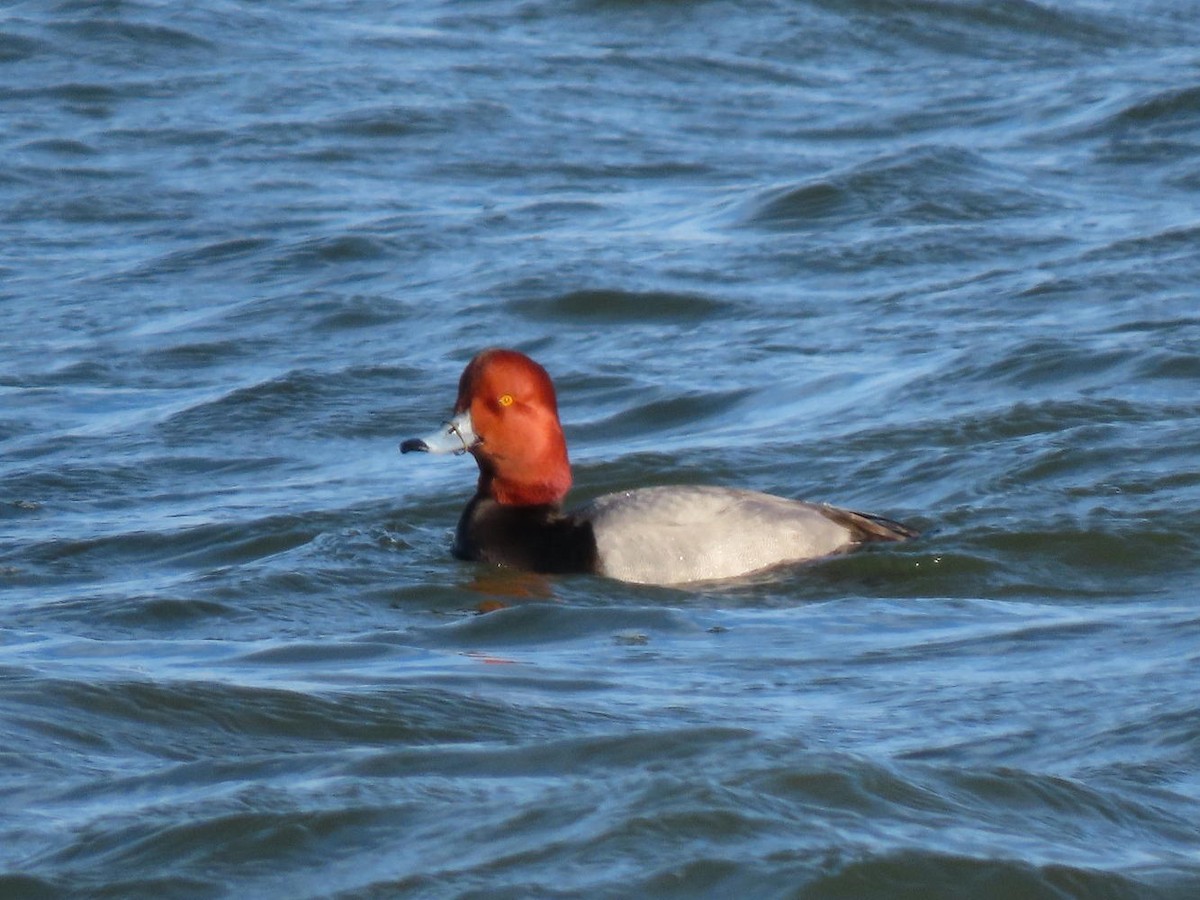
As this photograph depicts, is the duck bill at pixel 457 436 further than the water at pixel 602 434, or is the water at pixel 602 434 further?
the duck bill at pixel 457 436

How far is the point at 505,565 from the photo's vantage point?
7.93 m

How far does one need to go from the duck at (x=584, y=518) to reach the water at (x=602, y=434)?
0.15 m

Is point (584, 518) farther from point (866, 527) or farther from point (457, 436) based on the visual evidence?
point (866, 527)

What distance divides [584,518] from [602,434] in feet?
7.39

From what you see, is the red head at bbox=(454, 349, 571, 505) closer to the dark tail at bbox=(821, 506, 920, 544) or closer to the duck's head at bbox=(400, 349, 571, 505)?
the duck's head at bbox=(400, 349, 571, 505)

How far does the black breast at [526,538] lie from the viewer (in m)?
7.82

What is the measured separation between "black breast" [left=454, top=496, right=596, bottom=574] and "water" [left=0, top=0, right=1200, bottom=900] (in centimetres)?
22

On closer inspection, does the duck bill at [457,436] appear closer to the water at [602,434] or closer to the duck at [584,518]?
the duck at [584,518]

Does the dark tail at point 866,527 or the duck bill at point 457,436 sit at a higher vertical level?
the duck bill at point 457,436

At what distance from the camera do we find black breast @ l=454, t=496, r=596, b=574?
25.7ft

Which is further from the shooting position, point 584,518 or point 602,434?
point 602,434

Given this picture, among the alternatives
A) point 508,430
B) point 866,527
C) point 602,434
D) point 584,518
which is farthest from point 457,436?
point 602,434

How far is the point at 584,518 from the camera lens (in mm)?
7918

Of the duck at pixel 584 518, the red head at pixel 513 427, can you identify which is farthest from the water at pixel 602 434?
the red head at pixel 513 427
